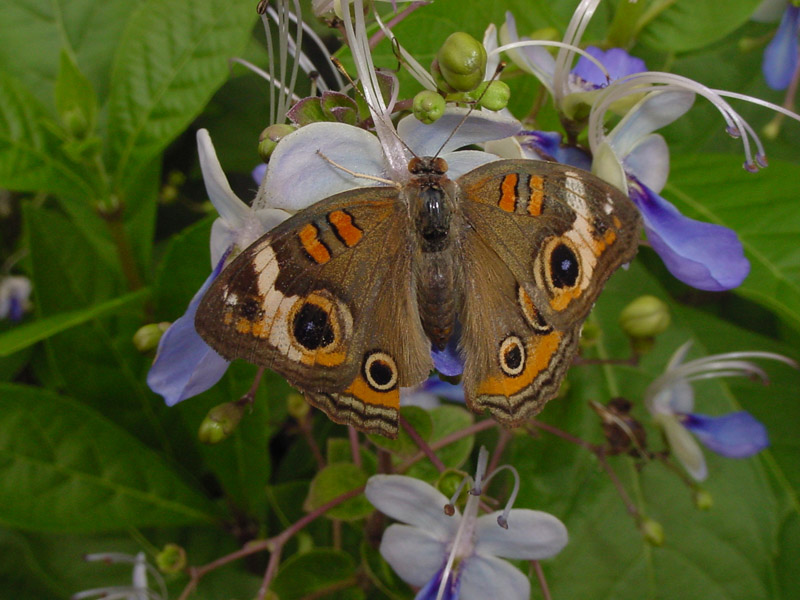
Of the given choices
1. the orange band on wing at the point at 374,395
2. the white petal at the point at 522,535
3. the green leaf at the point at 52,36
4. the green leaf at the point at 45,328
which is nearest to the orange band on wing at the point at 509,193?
the orange band on wing at the point at 374,395

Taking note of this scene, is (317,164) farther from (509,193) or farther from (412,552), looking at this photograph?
(412,552)

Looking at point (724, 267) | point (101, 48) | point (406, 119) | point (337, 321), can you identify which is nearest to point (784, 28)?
point (724, 267)

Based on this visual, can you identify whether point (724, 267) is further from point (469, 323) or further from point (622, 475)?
point (622, 475)

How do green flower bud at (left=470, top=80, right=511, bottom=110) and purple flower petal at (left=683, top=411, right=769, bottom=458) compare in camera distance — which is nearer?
green flower bud at (left=470, top=80, right=511, bottom=110)

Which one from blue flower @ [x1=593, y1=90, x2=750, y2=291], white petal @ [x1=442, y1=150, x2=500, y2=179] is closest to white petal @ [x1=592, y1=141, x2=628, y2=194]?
blue flower @ [x1=593, y1=90, x2=750, y2=291]

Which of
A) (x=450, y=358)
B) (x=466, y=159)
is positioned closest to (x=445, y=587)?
(x=450, y=358)

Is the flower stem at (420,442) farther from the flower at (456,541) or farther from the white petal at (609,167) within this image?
the white petal at (609,167)

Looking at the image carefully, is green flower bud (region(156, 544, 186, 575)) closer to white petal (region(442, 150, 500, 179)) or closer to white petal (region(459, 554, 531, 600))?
white petal (region(459, 554, 531, 600))

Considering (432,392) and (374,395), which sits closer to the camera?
(374,395)
